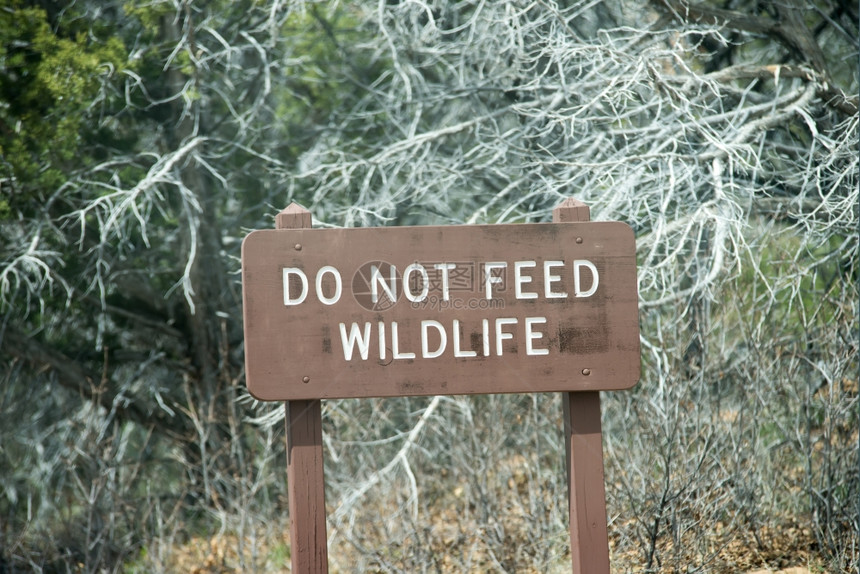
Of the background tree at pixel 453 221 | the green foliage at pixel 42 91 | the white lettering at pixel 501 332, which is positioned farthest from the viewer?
the green foliage at pixel 42 91

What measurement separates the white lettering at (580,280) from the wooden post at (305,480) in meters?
0.93

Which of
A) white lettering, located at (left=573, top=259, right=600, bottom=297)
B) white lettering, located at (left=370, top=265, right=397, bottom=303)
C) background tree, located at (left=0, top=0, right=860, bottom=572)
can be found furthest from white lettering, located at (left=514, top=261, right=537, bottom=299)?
background tree, located at (left=0, top=0, right=860, bottom=572)

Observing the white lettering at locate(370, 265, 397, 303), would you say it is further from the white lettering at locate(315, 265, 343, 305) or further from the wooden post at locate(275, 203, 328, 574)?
the wooden post at locate(275, 203, 328, 574)

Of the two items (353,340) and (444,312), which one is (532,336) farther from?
(353,340)

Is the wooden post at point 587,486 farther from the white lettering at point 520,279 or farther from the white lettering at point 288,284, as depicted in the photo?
the white lettering at point 288,284

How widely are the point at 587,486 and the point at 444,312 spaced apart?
785 millimetres

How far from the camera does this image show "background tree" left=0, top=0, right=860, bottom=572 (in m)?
4.50

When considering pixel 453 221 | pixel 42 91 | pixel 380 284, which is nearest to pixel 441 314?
pixel 380 284

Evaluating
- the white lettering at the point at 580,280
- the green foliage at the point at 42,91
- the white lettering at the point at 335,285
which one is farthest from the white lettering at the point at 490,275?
the green foliage at the point at 42,91

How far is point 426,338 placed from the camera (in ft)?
9.27

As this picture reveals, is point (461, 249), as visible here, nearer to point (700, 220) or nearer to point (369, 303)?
point (369, 303)

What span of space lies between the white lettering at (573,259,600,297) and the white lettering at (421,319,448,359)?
0.48 meters

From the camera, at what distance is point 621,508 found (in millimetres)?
4324

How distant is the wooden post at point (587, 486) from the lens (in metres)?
2.86
